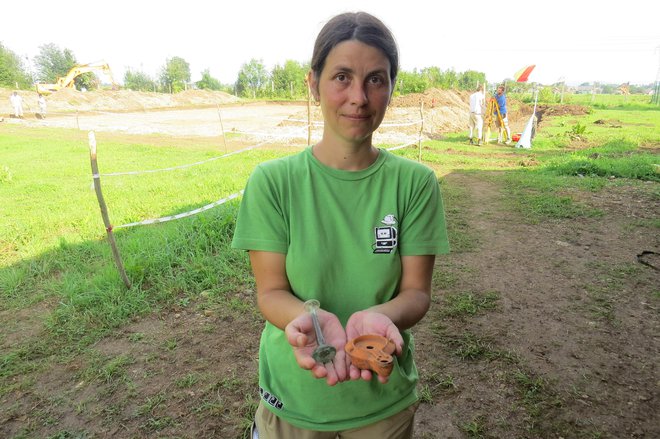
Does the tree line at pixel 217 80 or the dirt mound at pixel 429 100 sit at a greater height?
the tree line at pixel 217 80

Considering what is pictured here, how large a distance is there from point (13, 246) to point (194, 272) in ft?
9.89

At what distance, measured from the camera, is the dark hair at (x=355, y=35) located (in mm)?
1333

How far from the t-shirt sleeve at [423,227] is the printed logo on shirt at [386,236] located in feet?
0.14

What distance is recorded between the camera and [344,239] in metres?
1.35

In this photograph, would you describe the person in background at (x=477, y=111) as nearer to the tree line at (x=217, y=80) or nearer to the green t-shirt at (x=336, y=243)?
the green t-shirt at (x=336, y=243)

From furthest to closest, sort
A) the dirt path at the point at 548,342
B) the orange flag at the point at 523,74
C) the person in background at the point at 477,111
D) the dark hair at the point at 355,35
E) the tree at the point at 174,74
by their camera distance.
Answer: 1. the tree at the point at 174,74
2. the orange flag at the point at 523,74
3. the person in background at the point at 477,111
4. the dirt path at the point at 548,342
5. the dark hair at the point at 355,35

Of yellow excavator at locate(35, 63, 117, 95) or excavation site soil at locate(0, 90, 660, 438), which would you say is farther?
yellow excavator at locate(35, 63, 117, 95)

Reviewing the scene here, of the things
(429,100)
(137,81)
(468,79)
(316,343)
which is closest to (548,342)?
(316,343)

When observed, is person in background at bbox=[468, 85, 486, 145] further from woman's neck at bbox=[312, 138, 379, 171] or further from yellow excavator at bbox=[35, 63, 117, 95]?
yellow excavator at bbox=[35, 63, 117, 95]

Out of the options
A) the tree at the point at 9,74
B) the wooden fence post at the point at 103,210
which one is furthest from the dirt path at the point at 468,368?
the tree at the point at 9,74

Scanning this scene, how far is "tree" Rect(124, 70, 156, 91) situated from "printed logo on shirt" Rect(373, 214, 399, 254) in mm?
70323

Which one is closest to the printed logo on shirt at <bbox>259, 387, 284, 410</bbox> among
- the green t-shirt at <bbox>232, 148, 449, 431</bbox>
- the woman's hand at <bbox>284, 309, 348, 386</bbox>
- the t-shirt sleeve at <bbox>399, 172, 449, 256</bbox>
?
the green t-shirt at <bbox>232, 148, 449, 431</bbox>

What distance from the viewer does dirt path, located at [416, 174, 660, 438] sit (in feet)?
9.34

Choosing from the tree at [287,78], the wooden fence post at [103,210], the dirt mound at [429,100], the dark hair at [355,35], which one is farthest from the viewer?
the tree at [287,78]
